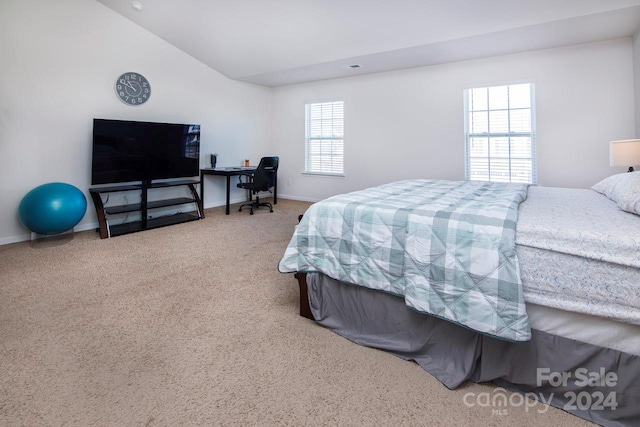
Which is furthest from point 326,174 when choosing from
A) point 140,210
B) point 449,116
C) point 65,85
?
point 65,85

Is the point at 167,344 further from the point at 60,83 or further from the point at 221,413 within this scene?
the point at 60,83

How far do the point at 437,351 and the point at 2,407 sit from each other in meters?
1.91

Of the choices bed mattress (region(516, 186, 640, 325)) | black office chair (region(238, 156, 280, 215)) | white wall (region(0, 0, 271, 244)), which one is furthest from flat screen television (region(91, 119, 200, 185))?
bed mattress (region(516, 186, 640, 325))

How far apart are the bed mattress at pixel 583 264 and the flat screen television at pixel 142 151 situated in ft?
14.9

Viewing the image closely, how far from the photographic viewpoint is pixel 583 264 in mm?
1255

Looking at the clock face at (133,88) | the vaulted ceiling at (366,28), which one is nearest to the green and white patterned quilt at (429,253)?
the vaulted ceiling at (366,28)

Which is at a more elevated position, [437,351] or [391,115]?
[391,115]

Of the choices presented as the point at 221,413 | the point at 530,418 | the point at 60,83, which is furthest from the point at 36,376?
the point at 60,83

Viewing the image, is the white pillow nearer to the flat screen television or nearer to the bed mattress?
the bed mattress

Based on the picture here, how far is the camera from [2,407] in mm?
1345

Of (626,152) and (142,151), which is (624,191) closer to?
(626,152)

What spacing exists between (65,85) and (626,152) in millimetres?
5974

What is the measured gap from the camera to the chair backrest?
17.5 ft

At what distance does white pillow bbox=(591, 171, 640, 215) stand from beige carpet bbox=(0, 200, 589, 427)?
106cm
